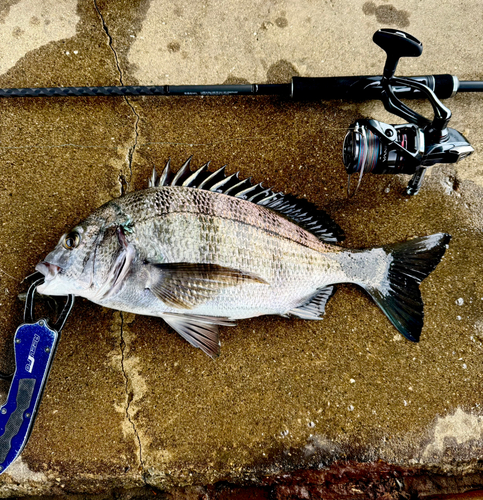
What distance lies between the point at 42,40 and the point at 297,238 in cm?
206

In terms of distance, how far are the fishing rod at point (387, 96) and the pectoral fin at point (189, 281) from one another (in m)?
0.87

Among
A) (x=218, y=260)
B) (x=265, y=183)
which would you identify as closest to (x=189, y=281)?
(x=218, y=260)

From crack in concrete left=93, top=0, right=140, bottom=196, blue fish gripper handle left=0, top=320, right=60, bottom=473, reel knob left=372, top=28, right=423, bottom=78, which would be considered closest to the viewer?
reel knob left=372, top=28, right=423, bottom=78

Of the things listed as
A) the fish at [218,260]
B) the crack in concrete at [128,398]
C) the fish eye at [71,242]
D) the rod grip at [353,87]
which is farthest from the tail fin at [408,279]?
the fish eye at [71,242]

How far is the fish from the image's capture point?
1.82m

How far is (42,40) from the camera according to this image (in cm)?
230

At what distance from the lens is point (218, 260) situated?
1.89 m

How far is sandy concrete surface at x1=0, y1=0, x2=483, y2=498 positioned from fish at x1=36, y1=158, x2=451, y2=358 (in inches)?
8.0

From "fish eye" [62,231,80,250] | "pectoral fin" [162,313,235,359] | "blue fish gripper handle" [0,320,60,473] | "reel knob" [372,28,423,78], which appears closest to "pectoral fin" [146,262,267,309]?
"pectoral fin" [162,313,235,359]

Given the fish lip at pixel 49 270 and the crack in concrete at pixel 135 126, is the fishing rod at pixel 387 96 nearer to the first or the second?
the crack in concrete at pixel 135 126

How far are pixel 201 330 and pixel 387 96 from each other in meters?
1.61

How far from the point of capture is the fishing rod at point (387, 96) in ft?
5.69

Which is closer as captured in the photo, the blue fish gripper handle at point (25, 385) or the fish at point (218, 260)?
the fish at point (218, 260)

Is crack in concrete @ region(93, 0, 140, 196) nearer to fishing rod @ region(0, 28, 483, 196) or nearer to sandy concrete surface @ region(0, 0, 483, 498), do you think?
sandy concrete surface @ region(0, 0, 483, 498)
